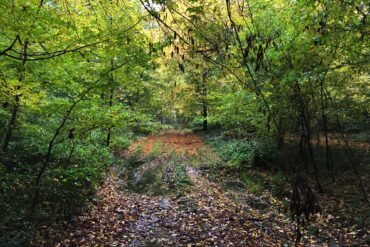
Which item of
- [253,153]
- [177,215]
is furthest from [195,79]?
[253,153]

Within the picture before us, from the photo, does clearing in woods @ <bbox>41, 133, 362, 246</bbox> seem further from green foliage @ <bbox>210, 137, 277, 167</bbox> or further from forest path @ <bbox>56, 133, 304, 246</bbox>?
green foliage @ <bbox>210, 137, 277, 167</bbox>

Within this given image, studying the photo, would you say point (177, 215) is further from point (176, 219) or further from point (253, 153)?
point (253, 153)

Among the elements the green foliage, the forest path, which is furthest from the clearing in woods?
the green foliage

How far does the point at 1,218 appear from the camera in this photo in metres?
5.20

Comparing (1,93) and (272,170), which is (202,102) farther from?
(1,93)

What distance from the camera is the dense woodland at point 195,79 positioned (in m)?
4.66

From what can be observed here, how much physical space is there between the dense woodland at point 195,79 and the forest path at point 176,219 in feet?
0.17

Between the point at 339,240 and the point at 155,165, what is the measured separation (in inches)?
347

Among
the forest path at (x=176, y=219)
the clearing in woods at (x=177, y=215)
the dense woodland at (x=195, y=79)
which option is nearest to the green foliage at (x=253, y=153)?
the dense woodland at (x=195, y=79)

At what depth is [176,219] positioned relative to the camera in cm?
712

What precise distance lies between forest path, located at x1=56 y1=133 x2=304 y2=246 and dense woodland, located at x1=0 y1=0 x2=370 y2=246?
2.0 inches

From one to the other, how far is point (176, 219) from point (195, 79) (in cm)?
364

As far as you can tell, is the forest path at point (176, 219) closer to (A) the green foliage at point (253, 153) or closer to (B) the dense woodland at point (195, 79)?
(B) the dense woodland at point (195, 79)

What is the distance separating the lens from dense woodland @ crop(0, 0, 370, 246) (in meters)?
4.66
